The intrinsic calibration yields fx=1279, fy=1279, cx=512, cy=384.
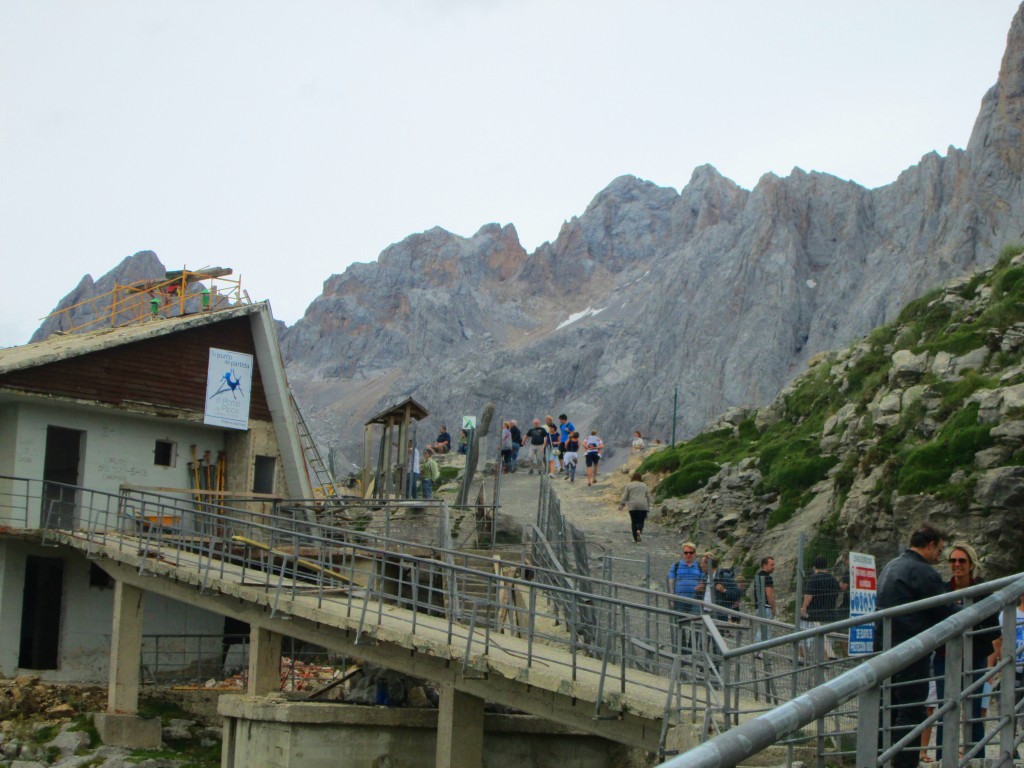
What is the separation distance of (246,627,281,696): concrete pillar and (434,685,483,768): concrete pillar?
383 cm

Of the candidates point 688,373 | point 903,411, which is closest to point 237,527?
point 903,411

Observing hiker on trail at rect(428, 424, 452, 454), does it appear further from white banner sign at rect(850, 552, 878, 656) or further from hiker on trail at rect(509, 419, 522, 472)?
white banner sign at rect(850, 552, 878, 656)

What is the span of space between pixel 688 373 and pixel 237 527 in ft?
307

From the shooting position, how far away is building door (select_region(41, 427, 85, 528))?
24.4 metres

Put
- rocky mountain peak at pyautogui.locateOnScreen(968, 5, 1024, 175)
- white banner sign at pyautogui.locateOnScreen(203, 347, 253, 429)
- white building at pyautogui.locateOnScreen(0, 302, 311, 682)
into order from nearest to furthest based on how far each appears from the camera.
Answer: white building at pyautogui.locateOnScreen(0, 302, 311, 682) → white banner sign at pyautogui.locateOnScreen(203, 347, 253, 429) → rocky mountain peak at pyautogui.locateOnScreen(968, 5, 1024, 175)

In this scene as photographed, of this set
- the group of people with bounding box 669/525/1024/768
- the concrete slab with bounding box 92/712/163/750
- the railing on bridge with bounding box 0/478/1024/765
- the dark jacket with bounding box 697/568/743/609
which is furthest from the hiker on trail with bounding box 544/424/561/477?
the group of people with bounding box 669/525/1024/768

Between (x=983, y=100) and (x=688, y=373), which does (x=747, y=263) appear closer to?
(x=688, y=373)

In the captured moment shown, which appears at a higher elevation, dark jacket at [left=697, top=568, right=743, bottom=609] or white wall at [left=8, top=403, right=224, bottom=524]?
white wall at [left=8, top=403, right=224, bottom=524]

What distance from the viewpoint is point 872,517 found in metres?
24.0

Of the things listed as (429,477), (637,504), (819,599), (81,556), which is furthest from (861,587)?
(429,477)

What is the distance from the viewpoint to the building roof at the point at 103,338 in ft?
79.3

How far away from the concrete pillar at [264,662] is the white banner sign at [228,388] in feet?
28.9

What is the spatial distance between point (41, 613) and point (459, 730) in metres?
11.6

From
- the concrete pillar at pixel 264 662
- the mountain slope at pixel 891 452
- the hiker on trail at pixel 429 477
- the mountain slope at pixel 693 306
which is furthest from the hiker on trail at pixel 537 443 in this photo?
the mountain slope at pixel 693 306
